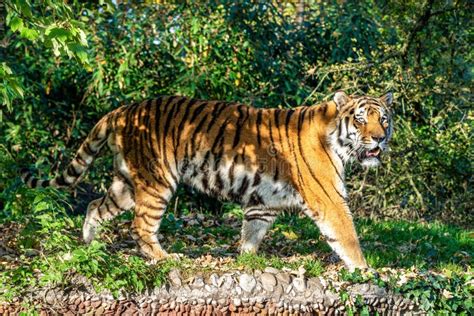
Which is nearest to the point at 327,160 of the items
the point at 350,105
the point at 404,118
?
the point at 350,105

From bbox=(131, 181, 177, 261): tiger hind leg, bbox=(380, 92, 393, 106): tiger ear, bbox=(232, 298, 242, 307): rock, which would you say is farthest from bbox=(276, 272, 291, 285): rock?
bbox=(380, 92, 393, 106): tiger ear

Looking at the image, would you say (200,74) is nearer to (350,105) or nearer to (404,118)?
(404,118)

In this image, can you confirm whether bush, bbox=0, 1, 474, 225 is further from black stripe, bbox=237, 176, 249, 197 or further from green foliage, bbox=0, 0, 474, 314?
black stripe, bbox=237, 176, 249, 197

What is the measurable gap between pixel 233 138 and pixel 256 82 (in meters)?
3.89

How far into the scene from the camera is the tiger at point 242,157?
678 cm

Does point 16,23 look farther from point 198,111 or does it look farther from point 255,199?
point 255,199

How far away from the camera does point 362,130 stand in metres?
6.79

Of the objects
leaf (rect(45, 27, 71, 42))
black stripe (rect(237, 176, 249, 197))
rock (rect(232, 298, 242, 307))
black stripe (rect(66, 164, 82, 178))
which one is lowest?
rock (rect(232, 298, 242, 307))

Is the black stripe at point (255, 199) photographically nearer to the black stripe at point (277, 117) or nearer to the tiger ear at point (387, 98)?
the black stripe at point (277, 117)

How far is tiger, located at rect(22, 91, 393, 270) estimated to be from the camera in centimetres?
678

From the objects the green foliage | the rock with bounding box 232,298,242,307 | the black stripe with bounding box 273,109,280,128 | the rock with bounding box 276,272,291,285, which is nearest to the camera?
the rock with bounding box 232,298,242,307

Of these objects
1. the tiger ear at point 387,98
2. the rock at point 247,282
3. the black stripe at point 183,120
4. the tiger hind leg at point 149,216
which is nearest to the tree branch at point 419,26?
the tiger ear at point 387,98

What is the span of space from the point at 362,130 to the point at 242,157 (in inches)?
40.3

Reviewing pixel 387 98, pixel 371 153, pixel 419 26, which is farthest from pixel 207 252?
pixel 419 26
